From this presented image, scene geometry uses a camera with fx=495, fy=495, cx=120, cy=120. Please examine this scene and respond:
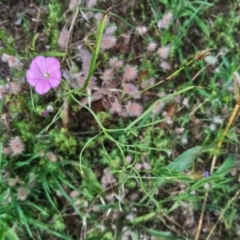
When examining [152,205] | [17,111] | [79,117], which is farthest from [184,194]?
[17,111]

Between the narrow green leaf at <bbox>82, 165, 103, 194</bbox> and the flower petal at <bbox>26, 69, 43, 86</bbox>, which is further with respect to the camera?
the narrow green leaf at <bbox>82, 165, 103, 194</bbox>

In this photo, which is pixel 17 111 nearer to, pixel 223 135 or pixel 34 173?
pixel 34 173

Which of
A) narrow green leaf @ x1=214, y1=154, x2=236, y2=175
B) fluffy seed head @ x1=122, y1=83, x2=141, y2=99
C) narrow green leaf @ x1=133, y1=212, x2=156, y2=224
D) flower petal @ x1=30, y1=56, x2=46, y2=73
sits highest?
flower petal @ x1=30, y1=56, x2=46, y2=73

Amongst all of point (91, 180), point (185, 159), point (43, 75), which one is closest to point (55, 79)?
point (43, 75)

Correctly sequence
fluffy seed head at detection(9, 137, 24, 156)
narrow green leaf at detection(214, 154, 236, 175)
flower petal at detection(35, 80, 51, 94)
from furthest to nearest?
narrow green leaf at detection(214, 154, 236, 175) → fluffy seed head at detection(9, 137, 24, 156) → flower petal at detection(35, 80, 51, 94)

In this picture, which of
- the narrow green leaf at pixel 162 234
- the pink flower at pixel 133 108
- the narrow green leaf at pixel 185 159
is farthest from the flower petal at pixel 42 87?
the narrow green leaf at pixel 162 234

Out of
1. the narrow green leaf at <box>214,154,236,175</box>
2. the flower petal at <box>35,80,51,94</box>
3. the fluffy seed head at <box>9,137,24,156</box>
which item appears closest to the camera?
the flower petal at <box>35,80,51,94</box>

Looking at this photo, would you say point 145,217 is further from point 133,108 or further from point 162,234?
point 133,108

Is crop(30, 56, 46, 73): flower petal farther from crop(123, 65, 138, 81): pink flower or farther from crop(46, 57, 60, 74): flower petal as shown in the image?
crop(123, 65, 138, 81): pink flower

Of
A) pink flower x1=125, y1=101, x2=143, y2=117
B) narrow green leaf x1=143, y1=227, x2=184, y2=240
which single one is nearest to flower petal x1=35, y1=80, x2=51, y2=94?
pink flower x1=125, y1=101, x2=143, y2=117
